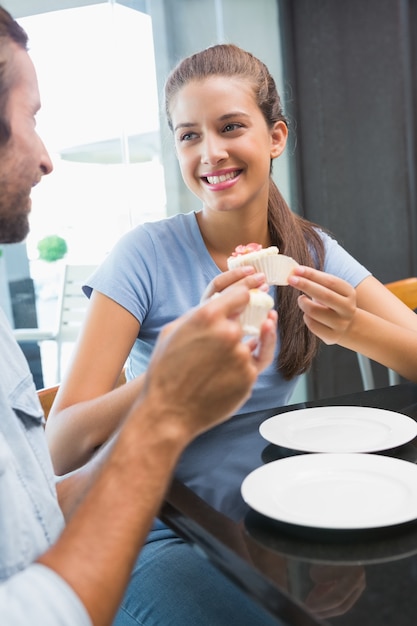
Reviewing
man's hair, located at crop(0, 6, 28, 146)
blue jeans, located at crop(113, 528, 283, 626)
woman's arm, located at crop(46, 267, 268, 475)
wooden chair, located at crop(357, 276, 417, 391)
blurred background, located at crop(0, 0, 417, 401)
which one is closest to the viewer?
man's hair, located at crop(0, 6, 28, 146)

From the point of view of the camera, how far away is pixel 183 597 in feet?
3.32

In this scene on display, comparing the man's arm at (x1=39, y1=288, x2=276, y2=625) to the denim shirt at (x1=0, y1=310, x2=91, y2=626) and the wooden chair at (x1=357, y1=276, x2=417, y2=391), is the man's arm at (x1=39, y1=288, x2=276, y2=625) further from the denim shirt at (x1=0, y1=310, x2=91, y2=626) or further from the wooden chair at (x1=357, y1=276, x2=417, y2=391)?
the wooden chair at (x1=357, y1=276, x2=417, y2=391)

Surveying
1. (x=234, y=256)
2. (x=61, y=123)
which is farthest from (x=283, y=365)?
(x=61, y=123)

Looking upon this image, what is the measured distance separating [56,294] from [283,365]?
1295mm

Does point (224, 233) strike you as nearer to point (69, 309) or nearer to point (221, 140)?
point (221, 140)

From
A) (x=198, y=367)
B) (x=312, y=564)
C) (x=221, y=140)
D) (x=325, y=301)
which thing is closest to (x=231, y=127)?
(x=221, y=140)

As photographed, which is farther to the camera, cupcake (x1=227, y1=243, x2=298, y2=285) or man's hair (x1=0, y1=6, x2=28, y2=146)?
cupcake (x1=227, y1=243, x2=298, y2=285)

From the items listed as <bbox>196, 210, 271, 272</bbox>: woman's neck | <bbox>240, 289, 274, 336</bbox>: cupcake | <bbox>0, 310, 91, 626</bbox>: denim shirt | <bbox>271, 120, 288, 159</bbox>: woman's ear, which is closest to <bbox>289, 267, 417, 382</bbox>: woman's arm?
<bbox>240, 289, 274, 336</bbox>: cupcake

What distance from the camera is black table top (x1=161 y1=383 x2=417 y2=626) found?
62cm

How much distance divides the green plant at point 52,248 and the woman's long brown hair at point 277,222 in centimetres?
99

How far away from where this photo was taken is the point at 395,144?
331cm

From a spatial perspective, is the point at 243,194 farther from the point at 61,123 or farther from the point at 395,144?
the point at 395,144

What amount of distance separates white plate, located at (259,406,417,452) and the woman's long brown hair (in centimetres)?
33

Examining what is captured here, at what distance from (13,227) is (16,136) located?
126 millimetres
